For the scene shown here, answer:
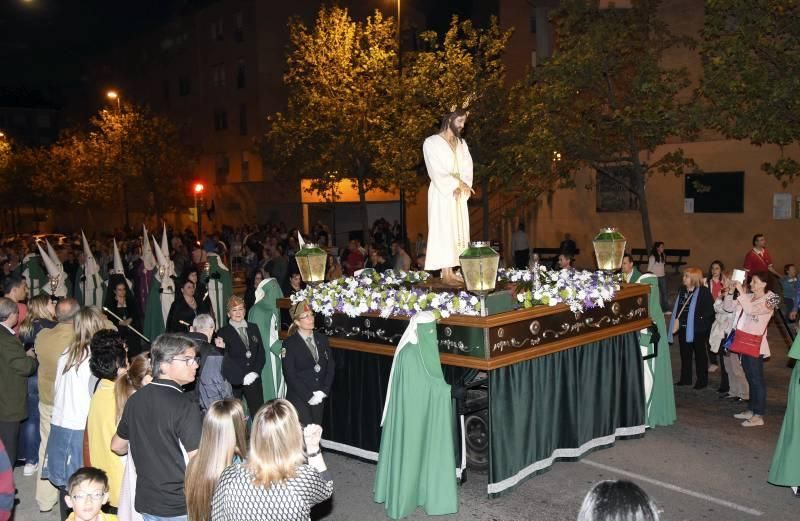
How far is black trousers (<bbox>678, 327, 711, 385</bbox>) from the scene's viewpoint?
36.2 ft

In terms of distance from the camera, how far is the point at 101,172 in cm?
4203

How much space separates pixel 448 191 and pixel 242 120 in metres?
38.1

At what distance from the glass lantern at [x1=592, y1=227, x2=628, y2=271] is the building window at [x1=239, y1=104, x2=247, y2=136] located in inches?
1481

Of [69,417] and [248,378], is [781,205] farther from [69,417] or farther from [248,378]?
[69,417]

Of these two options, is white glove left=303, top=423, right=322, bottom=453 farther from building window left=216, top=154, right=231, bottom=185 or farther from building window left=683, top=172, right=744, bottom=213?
building window left=216, top=154, right=231, bottom=185

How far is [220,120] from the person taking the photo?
46.5 metres

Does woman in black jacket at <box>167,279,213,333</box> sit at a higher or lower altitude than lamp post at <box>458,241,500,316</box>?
lower

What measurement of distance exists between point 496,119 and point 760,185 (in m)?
8.21

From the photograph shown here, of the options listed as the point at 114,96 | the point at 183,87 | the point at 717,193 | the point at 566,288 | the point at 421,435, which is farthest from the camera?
the point at 183,87

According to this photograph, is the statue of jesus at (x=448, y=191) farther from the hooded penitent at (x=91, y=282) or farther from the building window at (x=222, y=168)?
the building window at (x=222, y=168)

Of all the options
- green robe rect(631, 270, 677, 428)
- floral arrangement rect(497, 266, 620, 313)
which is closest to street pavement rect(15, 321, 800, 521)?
green robe rect(631, 270, 677, 428)

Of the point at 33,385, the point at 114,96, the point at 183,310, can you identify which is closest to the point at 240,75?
the point at 114,96

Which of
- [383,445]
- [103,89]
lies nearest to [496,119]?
[383,445]

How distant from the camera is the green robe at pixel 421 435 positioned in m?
6.86
